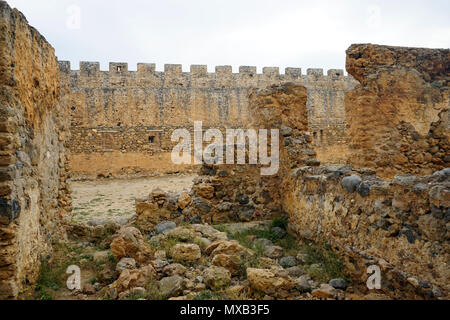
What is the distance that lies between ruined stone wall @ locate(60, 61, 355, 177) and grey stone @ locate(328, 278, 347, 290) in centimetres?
1561

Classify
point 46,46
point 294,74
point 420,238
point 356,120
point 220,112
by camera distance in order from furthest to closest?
point 294,74 < point 220,112 < point 356,120 < point 46,46 < point 420,238

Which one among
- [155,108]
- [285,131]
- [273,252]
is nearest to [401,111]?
[285,131]

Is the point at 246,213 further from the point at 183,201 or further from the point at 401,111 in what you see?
the point at 401,111

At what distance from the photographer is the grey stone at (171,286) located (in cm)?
360

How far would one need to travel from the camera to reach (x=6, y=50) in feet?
Result: 10.5

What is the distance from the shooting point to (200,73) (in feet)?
72.3

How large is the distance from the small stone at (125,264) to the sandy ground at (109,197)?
155 inches

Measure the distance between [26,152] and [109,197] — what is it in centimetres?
918

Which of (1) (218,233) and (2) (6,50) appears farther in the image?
(1) (218,233)

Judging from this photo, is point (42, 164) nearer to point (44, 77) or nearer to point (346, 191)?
point (44, 77)

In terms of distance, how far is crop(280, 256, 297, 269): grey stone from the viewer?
4754mm

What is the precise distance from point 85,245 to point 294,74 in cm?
2091

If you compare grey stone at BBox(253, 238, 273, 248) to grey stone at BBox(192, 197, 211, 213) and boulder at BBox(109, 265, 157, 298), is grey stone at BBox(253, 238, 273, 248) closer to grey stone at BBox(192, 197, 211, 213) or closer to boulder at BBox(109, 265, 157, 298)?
grey stone at BBox(192, 197, 211, 213)
